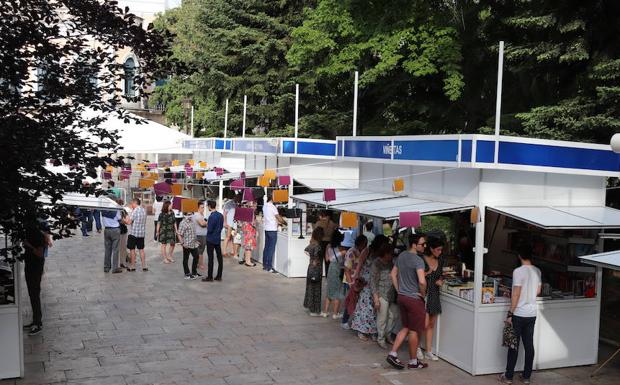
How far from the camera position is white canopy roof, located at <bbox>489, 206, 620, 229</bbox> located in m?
8.32

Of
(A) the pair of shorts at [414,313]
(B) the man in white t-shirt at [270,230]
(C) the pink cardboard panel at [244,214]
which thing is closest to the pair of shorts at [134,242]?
(C) the pink cardboard panel at [244,214]

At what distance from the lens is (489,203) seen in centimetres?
879

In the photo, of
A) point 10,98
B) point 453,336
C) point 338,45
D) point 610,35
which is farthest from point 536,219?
point 338,45

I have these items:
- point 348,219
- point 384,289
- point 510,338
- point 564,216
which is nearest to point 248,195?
point 348,219

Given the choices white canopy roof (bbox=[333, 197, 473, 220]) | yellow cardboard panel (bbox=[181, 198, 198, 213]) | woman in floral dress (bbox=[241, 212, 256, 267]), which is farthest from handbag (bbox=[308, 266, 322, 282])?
woman in floral dress (bbox=[241, 212, 256, 267])

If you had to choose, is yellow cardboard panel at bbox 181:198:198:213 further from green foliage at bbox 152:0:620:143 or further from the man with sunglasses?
the man with sunglasses

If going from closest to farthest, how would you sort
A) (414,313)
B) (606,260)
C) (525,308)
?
(606,260) < (525,308) < (414,313)

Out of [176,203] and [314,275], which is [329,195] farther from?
[176,203]

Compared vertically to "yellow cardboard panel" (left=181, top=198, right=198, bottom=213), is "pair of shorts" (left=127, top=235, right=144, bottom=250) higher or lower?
lower

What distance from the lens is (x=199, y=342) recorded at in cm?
983

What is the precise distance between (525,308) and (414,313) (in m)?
1.37

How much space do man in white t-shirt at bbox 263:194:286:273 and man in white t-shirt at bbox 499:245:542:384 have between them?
7808 mm

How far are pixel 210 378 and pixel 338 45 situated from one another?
1774cm

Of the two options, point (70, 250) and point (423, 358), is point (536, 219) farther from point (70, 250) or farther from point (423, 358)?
point (70, 250)
